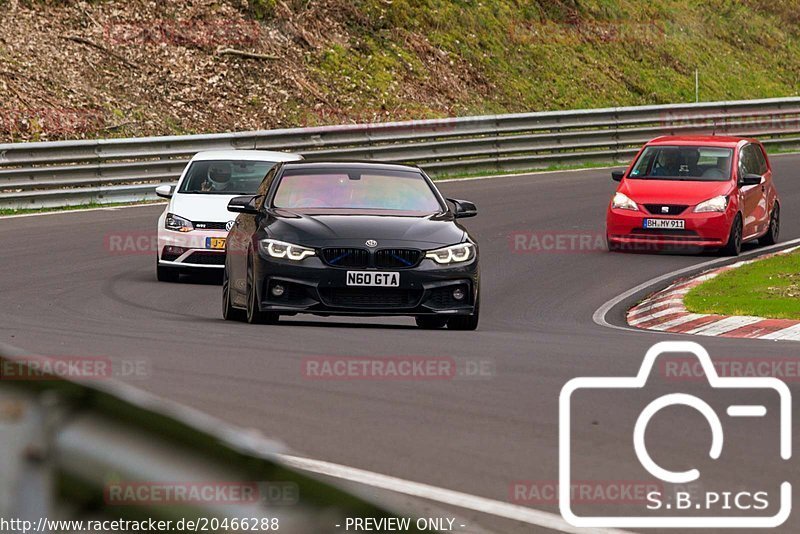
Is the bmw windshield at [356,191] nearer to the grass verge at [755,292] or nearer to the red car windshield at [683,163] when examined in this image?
the grass verge at [755,292]

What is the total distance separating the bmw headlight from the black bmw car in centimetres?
434

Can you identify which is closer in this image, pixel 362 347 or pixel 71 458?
pixel 71 458

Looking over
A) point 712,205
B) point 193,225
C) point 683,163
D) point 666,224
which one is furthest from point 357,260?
point 683,163

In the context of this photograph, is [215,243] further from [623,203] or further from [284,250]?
[623,203]

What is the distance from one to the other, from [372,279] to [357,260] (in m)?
0.21

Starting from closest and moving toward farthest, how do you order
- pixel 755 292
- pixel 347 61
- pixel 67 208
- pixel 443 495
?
pixel 443 495
pixel 755 292
pixel 67 208
pixel 347 61

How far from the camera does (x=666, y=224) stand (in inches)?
799

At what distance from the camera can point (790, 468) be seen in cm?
609

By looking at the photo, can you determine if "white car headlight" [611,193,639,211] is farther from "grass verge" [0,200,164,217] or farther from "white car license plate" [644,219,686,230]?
"grass verge" [0,200,164,217]

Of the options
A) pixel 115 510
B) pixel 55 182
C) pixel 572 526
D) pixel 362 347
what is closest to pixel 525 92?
pixel 55 182

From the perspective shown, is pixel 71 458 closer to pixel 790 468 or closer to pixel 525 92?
pixel 790 468

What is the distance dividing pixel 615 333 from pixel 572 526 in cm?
758

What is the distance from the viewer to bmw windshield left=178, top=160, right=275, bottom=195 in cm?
1822

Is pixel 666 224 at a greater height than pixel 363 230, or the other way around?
pixel 363 230
